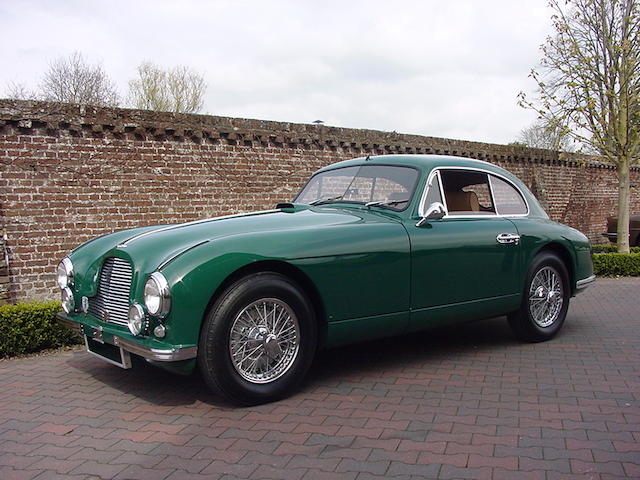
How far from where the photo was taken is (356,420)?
3705 mm

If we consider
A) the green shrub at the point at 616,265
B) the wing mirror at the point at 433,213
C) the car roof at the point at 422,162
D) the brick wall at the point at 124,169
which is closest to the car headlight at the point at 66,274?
the car roof at the point at 422,162

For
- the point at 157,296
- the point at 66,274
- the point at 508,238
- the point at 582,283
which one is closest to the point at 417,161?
the point at 508,238

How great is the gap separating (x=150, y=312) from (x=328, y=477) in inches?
59.7

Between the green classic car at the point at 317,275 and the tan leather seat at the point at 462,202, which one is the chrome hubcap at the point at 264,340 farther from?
the tan leather seat at the point at 462,202

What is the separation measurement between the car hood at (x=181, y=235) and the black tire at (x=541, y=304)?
1.83 meters

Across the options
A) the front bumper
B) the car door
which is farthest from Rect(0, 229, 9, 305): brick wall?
the car door

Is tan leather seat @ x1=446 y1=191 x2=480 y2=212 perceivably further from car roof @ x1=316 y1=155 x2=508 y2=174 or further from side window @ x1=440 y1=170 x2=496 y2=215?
car roof @ x1=316 y1=155 x2=508 y2=174

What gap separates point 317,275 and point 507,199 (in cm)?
264

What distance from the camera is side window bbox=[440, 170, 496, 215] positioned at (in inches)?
208

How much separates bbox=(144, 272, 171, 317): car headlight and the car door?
1968 mm

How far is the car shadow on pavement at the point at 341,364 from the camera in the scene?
14.0 ft

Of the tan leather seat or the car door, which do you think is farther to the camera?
the tan leather seat

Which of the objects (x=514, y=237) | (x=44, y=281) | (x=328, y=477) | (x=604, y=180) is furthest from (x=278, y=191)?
(x=604, y=180)

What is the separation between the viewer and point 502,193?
19.2 ft
